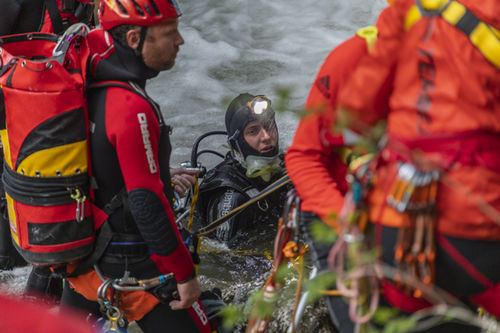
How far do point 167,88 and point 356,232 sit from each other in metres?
8.55

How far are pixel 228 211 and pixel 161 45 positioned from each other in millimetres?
2446

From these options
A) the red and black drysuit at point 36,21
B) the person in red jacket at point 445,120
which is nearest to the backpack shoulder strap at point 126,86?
the person in red jacket at point 445,120

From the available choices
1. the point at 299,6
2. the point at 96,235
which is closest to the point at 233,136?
the point at 96,235

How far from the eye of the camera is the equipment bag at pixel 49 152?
2.69 metres

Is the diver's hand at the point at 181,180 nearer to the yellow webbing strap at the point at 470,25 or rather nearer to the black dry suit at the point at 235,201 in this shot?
the black dry suit at the point at 235,201

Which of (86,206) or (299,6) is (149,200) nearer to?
(86,206)

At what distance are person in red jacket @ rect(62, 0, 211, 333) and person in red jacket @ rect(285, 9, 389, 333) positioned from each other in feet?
2.44

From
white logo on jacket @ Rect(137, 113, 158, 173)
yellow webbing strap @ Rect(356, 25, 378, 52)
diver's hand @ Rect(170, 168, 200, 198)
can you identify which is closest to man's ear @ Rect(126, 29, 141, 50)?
white logo on jacket @ Rect(137, 113, 158, 173)

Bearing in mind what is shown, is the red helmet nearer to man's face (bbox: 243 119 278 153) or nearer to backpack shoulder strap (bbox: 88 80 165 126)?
backpack shoulder strap (bbox: 88 80 165 126)

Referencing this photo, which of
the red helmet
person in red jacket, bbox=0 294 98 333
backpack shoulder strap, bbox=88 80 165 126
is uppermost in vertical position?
person in red jacket, bbox=0 294 98 333

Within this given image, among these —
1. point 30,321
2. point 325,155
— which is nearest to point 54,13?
point 325,155

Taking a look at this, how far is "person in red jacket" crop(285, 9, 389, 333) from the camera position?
2.15m

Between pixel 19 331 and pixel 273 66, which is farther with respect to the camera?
pixel 273 66

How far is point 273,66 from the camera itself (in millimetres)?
10562
